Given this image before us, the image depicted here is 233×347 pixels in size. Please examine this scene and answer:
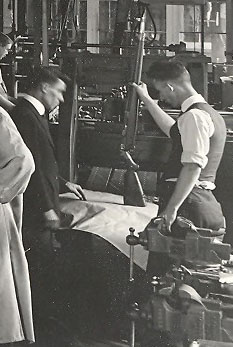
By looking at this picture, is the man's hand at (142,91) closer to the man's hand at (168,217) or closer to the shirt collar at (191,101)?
the shirt collar at (191,101)

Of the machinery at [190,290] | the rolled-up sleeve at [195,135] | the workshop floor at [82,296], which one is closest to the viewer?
the machinery at [190,290]

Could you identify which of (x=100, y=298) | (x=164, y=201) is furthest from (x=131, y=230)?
(x=100, y=298)

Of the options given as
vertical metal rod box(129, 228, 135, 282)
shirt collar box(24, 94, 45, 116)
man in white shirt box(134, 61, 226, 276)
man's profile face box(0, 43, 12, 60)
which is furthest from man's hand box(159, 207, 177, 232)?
man's profile face box(0, 43, 12, 60)

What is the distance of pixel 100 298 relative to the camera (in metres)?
1.95

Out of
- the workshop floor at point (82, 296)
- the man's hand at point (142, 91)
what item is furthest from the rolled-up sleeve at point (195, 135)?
Result: the workshop floor at point (82, 296)

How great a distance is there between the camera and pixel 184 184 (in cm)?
186

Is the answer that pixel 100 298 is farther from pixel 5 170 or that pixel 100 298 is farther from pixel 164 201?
pixel 5 170

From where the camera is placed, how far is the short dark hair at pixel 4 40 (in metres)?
2.02

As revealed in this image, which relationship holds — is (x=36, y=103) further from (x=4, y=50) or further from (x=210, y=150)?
(x=210, y=150)

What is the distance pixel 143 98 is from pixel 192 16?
0.93ft

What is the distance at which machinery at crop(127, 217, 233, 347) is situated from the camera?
1574 mm

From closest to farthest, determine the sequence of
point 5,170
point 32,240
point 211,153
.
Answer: point 5,170, point 211,153, point 32,240

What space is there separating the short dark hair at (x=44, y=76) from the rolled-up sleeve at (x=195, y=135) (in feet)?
1.32

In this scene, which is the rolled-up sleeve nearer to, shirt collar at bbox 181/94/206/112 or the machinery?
shirt collar at bbox 181/94/206/112
